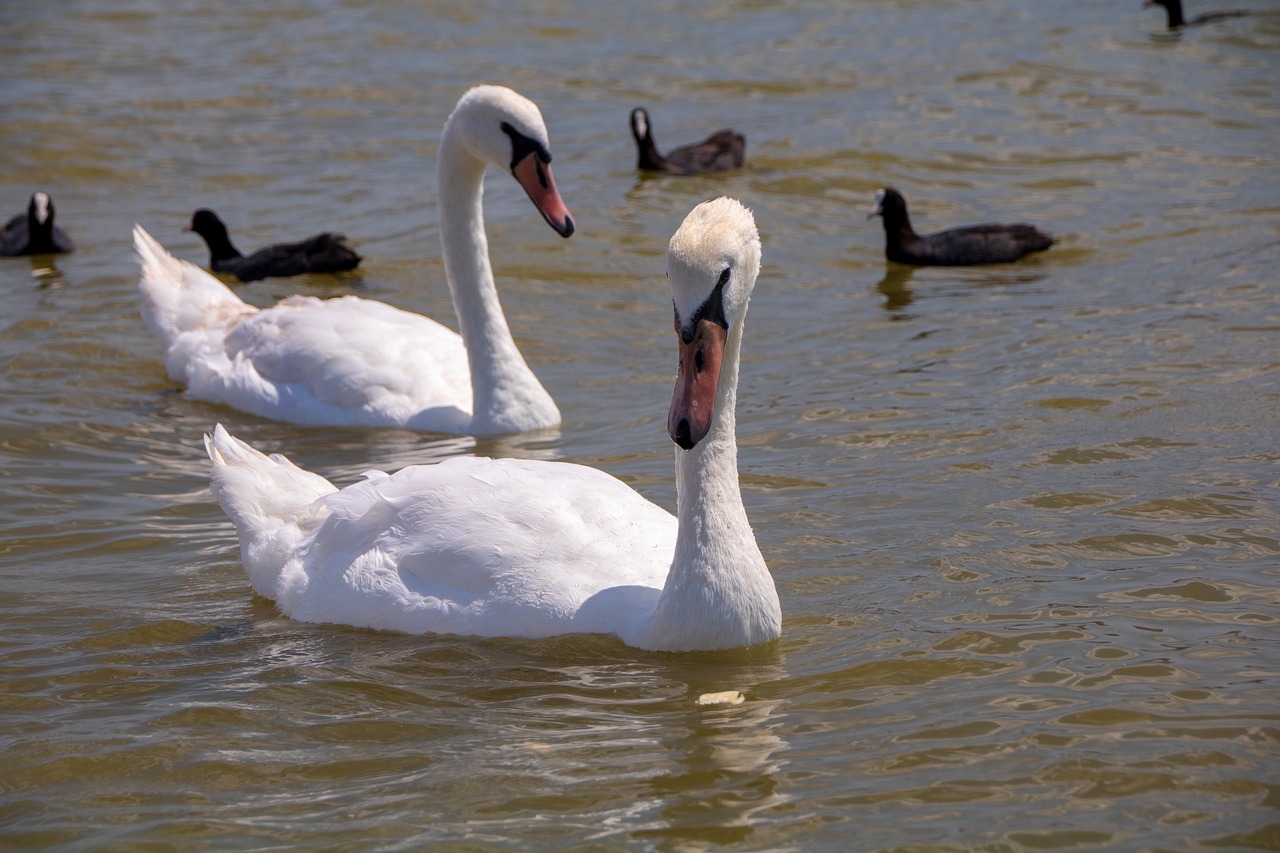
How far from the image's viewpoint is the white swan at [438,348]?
9305mm

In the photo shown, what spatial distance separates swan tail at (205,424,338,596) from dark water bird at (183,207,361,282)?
5.84 meters

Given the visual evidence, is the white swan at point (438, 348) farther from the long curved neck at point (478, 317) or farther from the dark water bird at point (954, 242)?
the dark water bird at point (954, 242)

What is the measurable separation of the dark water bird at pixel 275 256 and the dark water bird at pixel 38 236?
1.14m

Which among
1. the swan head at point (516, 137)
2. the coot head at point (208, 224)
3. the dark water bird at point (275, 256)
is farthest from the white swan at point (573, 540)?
the coot head at point (208, 224)

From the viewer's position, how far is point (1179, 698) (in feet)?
17.0

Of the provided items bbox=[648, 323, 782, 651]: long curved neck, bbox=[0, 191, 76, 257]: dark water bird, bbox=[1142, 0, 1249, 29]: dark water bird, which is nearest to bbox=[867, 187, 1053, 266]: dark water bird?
bbox=[0, 191, 76, 257]: dark water bird

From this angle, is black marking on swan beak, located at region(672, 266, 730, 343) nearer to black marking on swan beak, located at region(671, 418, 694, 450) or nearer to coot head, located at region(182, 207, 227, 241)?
black marking on swan beak, located at region(671, 418, 694, 450)

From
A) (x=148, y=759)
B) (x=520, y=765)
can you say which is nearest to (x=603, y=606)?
(x=520, y=765)

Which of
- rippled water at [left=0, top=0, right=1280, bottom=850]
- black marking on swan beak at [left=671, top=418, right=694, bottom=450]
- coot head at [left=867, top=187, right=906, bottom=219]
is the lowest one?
rippled water at [left=0, top=0, right=1280, bottom=850]

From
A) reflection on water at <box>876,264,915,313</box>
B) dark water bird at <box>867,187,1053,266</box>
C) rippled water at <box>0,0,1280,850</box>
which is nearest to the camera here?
rippled water at <box>0,0,1280,850</box>

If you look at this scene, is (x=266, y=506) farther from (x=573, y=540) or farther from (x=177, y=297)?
(x=177, y=297)

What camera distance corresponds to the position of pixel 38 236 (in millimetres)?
14000

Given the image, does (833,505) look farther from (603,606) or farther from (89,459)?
(89,459)

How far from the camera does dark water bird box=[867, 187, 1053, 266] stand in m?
12.7
